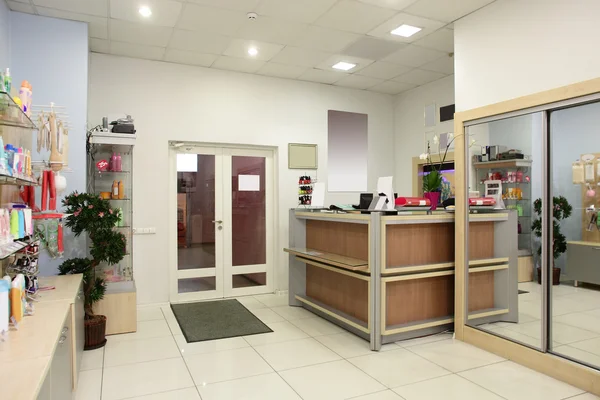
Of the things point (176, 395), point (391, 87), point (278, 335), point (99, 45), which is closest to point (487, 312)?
point (278, 335)

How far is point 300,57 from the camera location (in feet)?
18.3

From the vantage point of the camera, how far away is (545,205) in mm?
3490

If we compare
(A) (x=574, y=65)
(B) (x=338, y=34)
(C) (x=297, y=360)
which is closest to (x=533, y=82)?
(A) (x=574, y=65)

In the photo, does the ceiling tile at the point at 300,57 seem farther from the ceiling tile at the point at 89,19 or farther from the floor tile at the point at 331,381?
the floor tile at the point at 331,381

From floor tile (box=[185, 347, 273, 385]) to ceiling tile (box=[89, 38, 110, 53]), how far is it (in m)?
3.84

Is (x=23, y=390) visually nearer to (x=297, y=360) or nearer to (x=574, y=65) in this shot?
(x=297, y=360)

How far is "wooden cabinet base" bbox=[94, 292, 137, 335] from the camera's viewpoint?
4477 millimetres

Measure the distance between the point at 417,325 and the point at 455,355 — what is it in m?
0.48

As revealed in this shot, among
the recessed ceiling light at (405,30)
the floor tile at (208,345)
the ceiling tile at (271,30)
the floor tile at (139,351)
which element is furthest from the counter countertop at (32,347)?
the recessed ceiling light at (405,30)

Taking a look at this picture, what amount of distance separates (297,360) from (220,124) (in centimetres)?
362

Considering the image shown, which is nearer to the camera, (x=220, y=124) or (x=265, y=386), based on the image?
(x=265, y=386)

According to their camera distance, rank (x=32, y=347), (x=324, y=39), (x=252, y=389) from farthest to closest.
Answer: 1. (x=324, y=39)
2. (x=252, y=389)
3. (x=32, y=347)

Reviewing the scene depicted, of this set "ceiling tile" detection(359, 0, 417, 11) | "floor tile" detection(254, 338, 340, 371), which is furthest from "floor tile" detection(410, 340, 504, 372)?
"ceiling tile" detection(359, 0, 417, 11)

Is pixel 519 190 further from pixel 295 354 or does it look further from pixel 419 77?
pixel 419 77
